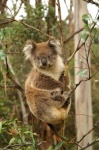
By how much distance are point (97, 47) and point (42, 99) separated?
305cm

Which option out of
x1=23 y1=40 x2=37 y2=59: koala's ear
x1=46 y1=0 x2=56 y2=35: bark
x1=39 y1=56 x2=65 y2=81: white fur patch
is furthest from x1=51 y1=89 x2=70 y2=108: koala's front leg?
x1=46 y1=0 x2=56 y2=35: bark

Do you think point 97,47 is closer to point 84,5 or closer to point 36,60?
point 84,5

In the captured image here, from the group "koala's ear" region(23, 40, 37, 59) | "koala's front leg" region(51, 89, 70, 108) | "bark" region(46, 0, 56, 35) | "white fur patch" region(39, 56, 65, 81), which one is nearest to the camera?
"koala's front leg" region(51, 89, 70, 108)

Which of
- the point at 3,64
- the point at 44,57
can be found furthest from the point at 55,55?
the point at 3,64

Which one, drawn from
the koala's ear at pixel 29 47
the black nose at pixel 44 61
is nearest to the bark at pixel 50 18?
the koala's ear at pixel 29 47

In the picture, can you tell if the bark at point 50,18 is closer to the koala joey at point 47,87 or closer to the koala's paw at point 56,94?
the koala joey at point 47,87

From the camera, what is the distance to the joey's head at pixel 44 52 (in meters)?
2.86

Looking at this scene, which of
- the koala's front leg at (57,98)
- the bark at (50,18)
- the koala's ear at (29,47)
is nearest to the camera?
the koala's front leg at (57,98)

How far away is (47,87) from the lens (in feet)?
9.16

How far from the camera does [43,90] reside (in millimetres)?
2797

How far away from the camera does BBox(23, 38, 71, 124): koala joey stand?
2.70m

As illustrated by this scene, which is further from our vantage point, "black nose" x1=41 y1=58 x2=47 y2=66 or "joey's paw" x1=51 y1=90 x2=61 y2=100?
"black nose" x1=41 y1=58 x2=47 y2=66

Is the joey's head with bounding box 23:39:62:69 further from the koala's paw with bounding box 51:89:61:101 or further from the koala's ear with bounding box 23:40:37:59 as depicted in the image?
the koala's paw with bounding box 51:89:61:101

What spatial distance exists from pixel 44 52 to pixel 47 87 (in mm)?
317
